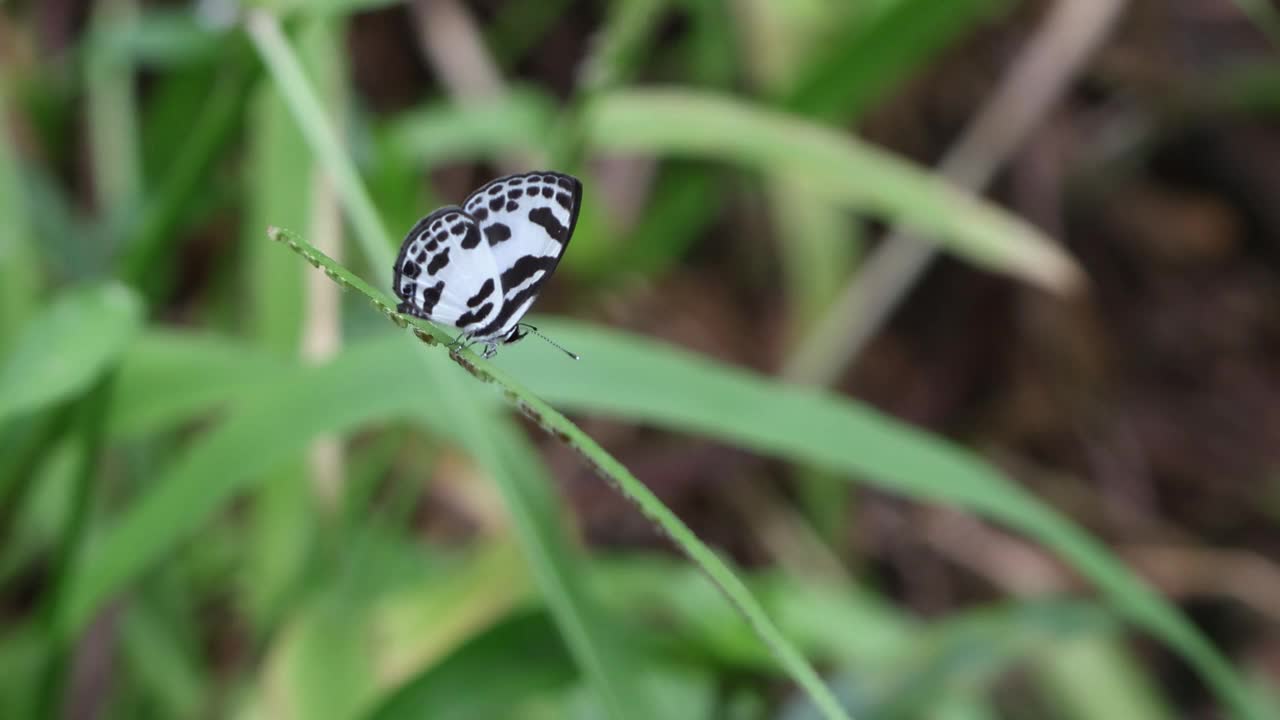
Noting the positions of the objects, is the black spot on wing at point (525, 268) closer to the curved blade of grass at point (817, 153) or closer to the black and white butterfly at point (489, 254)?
the black and white butterfly at point (489, 254)

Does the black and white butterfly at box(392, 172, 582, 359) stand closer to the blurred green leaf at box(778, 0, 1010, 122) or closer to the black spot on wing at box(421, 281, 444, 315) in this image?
the black spot on wing at box(421, 281, 444, 315)

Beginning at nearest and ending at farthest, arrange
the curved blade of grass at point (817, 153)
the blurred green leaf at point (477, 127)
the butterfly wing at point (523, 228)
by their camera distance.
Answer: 1. the butterfly wing at point (523, 228)
2. the curved blade of grass at point (817, 153)
3. the blurred green leaf at point (477, 127)

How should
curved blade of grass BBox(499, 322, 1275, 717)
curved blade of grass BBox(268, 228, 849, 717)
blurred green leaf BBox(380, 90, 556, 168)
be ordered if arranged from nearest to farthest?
1. curved blade of grass BBox(268, 228, 849, 717)
2. curved blade of grass BBox(499, 322, 1275, 717)
3. blurred green leaf BBox(380, 90, 556, 168)

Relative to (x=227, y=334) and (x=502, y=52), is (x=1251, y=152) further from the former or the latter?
(x=227, y=334)

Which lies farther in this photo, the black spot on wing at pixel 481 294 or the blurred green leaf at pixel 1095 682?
the blurred green leaf at pixel 1095 682

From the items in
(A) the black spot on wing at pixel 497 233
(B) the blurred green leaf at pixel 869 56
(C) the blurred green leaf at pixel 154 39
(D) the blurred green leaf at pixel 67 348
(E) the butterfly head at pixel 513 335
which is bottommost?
(D) the blurred green leaf at pixel 67 348

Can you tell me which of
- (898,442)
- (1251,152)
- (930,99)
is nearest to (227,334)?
(898,442)

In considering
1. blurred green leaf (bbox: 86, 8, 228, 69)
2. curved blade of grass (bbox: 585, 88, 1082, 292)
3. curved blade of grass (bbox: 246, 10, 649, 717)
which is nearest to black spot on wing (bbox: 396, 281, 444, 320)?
curved blade of grass (bbox: 246, 10, 649, 717)

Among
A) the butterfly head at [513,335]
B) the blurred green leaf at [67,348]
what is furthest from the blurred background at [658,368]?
the butterfly head at [513,335]
